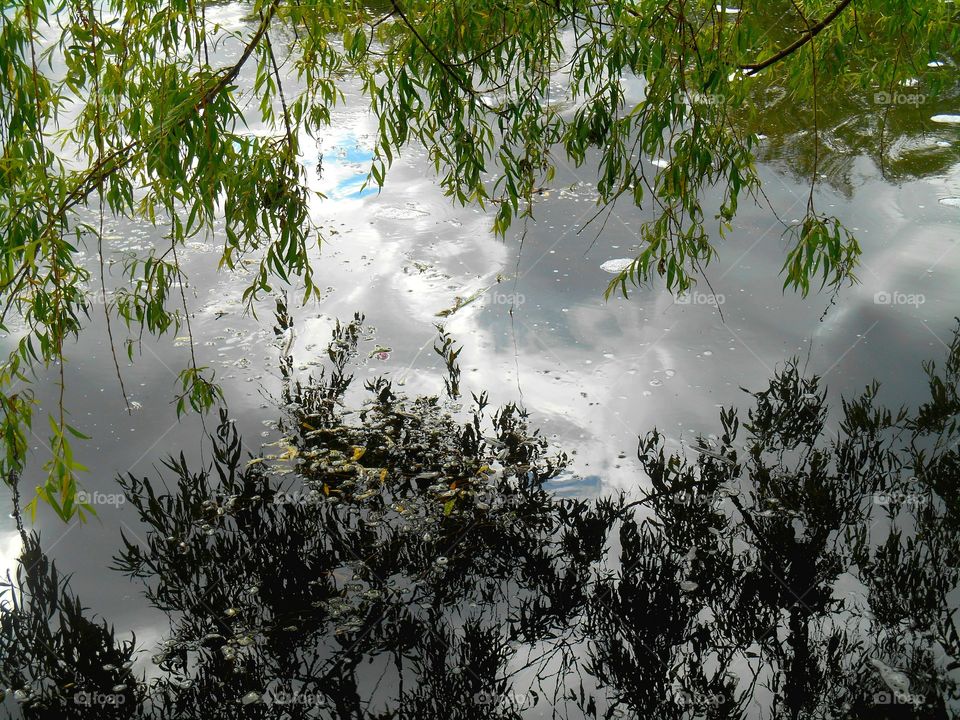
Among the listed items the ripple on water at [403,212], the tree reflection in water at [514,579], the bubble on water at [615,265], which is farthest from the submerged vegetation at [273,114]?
the ripple on water at [403,212]

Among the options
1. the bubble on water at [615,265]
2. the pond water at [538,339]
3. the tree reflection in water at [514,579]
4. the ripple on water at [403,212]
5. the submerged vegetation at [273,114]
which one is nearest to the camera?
the submerged vegetation at [273,114]

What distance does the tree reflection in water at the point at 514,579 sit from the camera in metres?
2.75

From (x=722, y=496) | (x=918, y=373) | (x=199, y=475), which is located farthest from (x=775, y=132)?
(x=199, y=475)

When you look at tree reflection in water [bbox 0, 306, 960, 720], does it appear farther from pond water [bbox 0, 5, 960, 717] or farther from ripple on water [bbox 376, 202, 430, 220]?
ripple on water [bbox 376, 202, 430, 220]

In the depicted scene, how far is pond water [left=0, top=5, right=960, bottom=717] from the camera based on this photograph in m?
3.43

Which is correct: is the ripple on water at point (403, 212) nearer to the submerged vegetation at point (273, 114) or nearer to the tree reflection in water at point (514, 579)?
the tree reflection in water at point (514, 579)

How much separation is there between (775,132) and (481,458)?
13.5 ft

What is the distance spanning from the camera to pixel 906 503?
348 cm

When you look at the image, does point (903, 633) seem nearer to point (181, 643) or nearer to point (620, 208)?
point (181, 643)

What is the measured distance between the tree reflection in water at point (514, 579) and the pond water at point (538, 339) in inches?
1.6

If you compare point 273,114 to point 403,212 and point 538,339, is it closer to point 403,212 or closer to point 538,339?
point 538,339

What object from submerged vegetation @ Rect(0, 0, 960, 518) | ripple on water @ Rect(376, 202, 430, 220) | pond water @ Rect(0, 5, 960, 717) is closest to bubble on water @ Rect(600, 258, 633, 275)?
pond water @ Rect(0, 5, 960, 717)

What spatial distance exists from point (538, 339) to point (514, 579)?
1.60 meters

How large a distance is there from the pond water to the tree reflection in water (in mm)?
41
